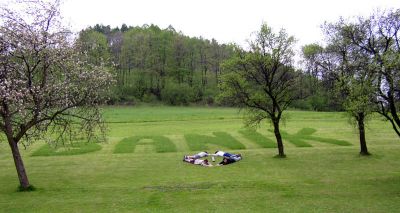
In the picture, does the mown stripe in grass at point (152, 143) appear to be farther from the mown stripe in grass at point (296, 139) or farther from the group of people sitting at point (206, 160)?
the mown stripe in grass at point (296, 139)

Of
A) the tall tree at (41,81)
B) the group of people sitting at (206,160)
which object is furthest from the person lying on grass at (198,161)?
the tall tree at (41,81)

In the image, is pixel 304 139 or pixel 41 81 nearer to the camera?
pixel 41 81

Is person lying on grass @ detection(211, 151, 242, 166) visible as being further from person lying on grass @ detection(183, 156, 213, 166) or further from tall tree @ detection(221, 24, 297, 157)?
tall tree @ detection(221, 24, 297, 157)

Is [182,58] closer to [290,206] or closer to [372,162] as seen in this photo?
[372,162]

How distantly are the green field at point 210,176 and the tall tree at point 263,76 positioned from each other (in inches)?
201

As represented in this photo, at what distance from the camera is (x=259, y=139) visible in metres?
47.5

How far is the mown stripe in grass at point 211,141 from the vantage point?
140 feet

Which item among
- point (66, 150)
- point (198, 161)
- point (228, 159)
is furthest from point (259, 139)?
point (66, 150)

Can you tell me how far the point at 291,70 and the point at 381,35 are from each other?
8.88 metres

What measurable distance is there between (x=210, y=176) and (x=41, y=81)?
41.5ft

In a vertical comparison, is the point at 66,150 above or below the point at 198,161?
above

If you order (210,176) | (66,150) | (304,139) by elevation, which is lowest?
(210,176)

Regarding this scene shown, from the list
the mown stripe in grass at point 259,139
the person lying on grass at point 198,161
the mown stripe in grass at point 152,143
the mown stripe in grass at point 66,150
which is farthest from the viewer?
the mown stripe in grass at point 259,139

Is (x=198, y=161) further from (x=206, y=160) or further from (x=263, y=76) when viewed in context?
(x=263, y=76)
